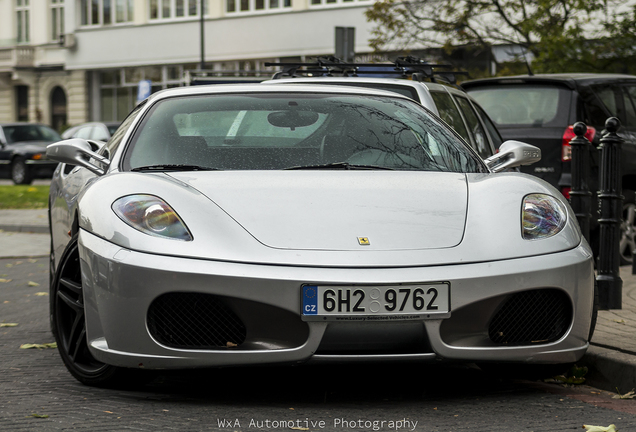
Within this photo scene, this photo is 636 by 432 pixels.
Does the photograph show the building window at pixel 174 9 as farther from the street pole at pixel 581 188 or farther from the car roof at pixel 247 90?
the car roof at pixel 247 90

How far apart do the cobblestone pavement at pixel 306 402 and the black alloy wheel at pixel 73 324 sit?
0.24 feet

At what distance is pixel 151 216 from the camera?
4.09 metres

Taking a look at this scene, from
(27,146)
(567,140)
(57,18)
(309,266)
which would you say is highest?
(57,18)

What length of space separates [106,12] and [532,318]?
44599 millimetres

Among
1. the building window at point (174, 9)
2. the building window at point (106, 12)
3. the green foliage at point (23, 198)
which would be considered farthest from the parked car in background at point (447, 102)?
the building window at point (106, 12)

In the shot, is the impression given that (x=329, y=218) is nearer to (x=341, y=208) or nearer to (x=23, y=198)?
(x=341, y=208)

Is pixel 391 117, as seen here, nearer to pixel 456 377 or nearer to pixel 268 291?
pixel 456 377

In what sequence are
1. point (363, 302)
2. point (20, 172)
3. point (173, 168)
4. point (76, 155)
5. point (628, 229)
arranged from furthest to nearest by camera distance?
point (20, 172) → point (628, 229) → point (76, 155) → point (173, 168) → point (363, 302)

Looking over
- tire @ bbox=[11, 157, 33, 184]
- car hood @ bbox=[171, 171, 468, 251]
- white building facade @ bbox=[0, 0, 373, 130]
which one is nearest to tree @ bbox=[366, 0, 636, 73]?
tire @ bbox=[11, 157, 33, 184]

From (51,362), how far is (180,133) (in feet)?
4.33

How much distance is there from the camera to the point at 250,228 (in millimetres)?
4016

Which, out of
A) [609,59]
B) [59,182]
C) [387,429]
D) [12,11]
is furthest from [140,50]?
[387,429]

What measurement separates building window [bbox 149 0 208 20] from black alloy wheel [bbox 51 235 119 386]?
129 feet

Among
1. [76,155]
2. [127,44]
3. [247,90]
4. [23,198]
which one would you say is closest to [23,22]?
[127,44]
